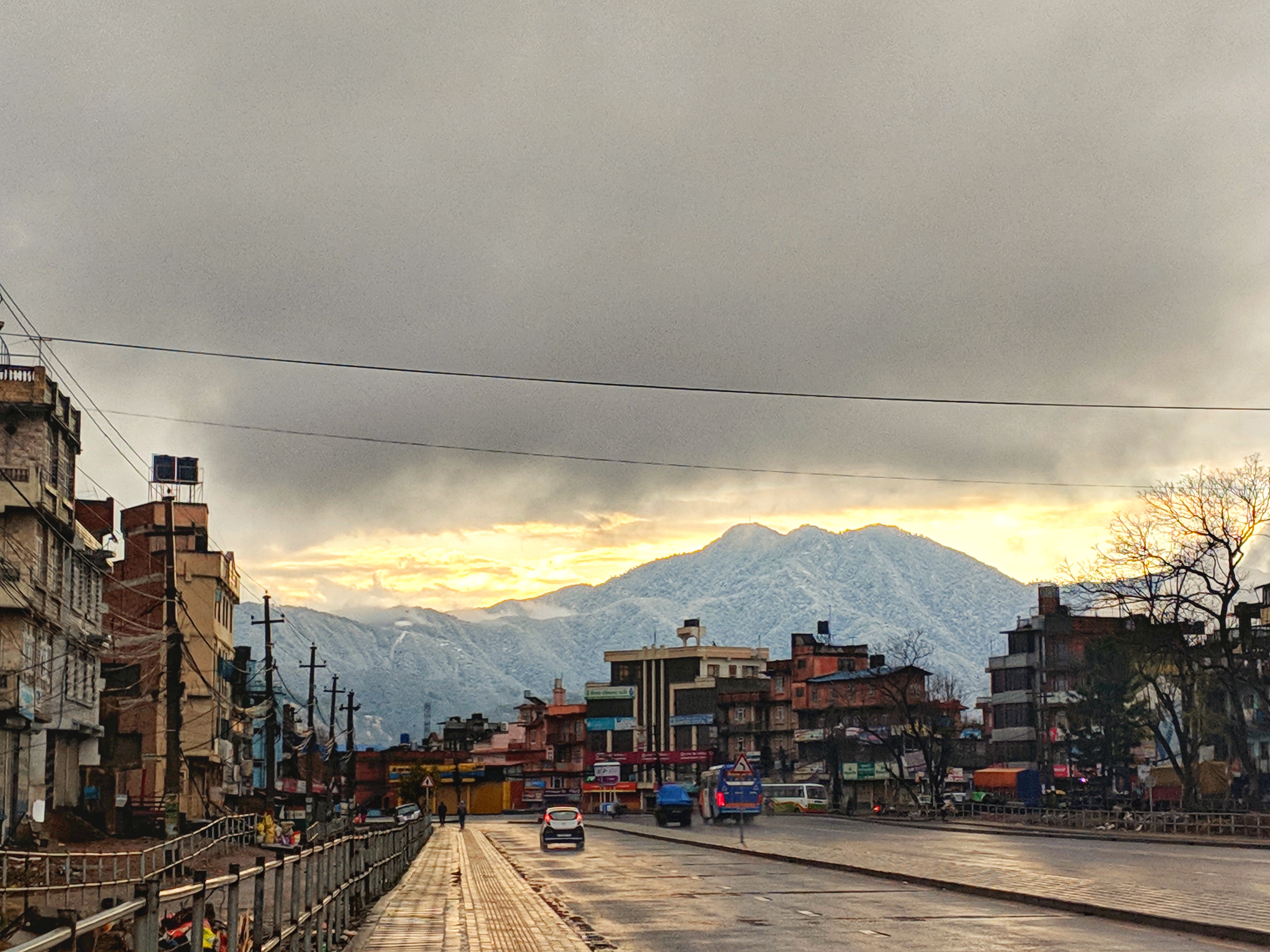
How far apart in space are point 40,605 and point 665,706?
364ft

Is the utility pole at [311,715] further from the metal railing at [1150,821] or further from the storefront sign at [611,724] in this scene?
the storefront sign at [611,724]

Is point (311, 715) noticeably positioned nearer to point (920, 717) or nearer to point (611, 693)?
point (920, 717)

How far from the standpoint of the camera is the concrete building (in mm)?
81875

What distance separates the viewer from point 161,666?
82.1 metres

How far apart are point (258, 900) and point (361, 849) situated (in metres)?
16.1

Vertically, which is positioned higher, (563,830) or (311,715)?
(311,715)

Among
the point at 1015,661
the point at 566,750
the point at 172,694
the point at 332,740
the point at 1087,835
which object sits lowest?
the point at 566,750

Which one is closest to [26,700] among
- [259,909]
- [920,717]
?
[259,909]

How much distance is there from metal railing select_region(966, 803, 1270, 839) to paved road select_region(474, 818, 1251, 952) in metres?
26.4

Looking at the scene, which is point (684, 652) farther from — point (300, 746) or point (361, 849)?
point (361, 849)

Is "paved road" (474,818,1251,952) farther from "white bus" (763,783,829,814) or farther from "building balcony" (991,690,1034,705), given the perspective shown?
"building balcony" (991,690,1034,705)

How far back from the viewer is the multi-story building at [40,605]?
48.9 metres

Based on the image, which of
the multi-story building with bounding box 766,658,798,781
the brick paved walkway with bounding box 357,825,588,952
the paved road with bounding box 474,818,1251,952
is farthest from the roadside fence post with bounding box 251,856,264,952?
the multi-story building with bounding box 766,658,798,781

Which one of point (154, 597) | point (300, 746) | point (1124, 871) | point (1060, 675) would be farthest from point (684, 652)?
point (1124, 871)
